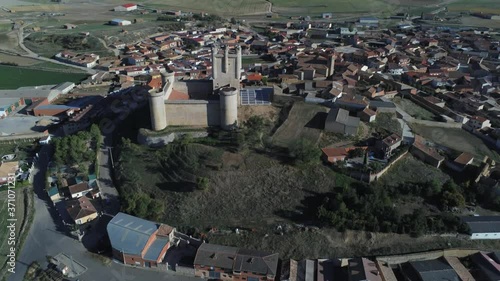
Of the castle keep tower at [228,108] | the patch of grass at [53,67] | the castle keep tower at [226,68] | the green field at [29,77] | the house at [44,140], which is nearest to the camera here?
the castle keep tower at [228,108]

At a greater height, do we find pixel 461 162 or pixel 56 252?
pixel 461 162

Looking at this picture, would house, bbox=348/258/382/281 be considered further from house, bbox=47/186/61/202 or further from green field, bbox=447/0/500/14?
green field, bbox=447/0/500/14

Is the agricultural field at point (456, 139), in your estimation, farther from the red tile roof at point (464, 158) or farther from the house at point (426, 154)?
the house at point (426, 154)

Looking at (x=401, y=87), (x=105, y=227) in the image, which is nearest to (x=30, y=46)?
(x=105, y=227)

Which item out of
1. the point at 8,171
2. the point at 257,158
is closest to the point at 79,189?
the point at 8,171

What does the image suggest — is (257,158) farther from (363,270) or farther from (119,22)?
(119,22)

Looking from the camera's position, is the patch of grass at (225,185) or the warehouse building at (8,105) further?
the warehouse building at (8,105)

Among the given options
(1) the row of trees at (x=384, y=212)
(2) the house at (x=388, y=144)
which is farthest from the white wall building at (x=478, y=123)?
(1) the row of trees at (x=384, y=212)
